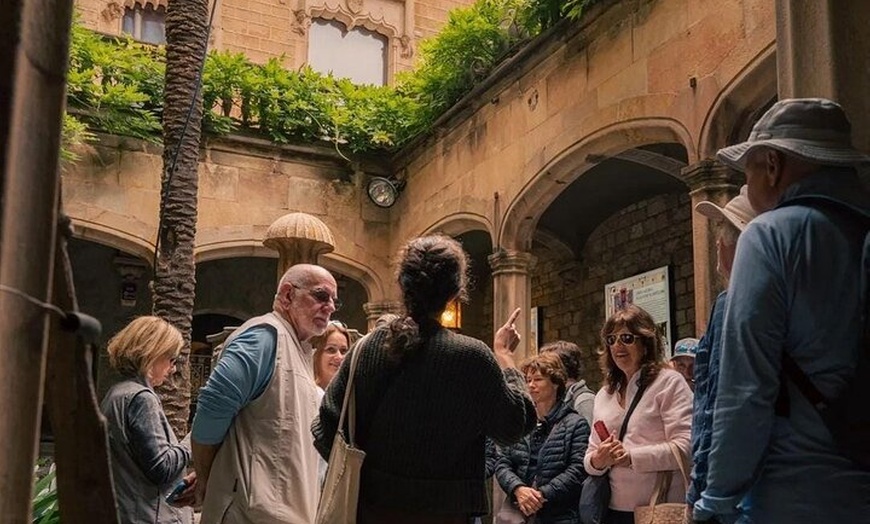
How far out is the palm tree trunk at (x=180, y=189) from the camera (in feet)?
21.6

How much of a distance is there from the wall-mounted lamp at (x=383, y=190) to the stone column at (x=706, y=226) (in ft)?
19.6

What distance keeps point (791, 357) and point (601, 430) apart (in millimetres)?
1904

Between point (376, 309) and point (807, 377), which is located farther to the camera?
point (376, 309)

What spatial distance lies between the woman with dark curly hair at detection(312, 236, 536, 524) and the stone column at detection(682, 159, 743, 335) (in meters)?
3.66

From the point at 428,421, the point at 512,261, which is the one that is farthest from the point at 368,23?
the point at 428,421

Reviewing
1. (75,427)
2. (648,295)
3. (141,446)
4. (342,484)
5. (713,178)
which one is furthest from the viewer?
(648,295)

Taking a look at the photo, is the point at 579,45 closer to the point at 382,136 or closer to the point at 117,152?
the point at 382,136

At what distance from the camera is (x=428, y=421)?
96.4 inches

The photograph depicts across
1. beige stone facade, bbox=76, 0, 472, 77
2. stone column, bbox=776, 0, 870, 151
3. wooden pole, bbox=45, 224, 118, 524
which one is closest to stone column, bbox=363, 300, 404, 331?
beige stone facade, bbox=76, 0, 472, 77

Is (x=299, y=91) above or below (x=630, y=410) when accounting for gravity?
above

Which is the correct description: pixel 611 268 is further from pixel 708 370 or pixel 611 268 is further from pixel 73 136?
pixel 708 370

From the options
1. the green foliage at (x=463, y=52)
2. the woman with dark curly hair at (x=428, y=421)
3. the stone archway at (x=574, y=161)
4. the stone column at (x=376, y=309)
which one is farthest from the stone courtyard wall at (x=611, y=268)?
the woman with dark curly hair at (x=428, y=421)

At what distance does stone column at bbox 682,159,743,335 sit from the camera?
5.87 m

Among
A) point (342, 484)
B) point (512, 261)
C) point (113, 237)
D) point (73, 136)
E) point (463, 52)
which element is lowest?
point (342, 484)
